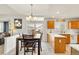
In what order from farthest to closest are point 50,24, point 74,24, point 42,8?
point 50,24
point 74,24
point 42,8

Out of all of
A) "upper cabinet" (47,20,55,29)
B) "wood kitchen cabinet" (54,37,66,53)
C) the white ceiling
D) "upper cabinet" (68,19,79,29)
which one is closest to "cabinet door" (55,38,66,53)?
"wood kitchen cabinet" (54,37,66,53)

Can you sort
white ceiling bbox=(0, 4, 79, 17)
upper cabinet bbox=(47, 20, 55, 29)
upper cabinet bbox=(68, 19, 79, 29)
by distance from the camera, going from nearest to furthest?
white ceiling bbox=(0, 4, 79, 17) → upper cabinet bbox=(68, 19, 79, 29) → upper cabinet bbox=(47, 20, 55, 29)

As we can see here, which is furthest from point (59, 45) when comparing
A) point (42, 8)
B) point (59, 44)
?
point (42, 8)

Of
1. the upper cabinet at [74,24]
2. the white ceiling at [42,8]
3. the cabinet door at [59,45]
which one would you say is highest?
the white ceiling at [42,8]

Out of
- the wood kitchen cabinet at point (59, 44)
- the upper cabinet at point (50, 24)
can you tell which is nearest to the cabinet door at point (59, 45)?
the wood kitchen cabinet at point (59, 44)

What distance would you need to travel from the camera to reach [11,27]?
9555 millimetres

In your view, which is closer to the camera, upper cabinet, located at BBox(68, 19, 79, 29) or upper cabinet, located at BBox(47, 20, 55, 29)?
upper cabinet, located at BBox(68, 19, 79, 29)

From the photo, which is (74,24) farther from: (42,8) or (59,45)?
(42,8)

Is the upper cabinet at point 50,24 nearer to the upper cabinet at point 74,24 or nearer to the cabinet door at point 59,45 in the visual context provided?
the upper cabinet at point 74,24

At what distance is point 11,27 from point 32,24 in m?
1.41

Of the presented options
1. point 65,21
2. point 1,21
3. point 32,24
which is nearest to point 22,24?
point 32,24

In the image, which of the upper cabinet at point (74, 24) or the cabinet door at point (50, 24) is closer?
the upper cabinet at point (74, 24)

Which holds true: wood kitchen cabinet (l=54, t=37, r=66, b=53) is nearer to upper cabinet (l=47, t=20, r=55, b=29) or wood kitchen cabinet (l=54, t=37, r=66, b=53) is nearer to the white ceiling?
the white ceiling
